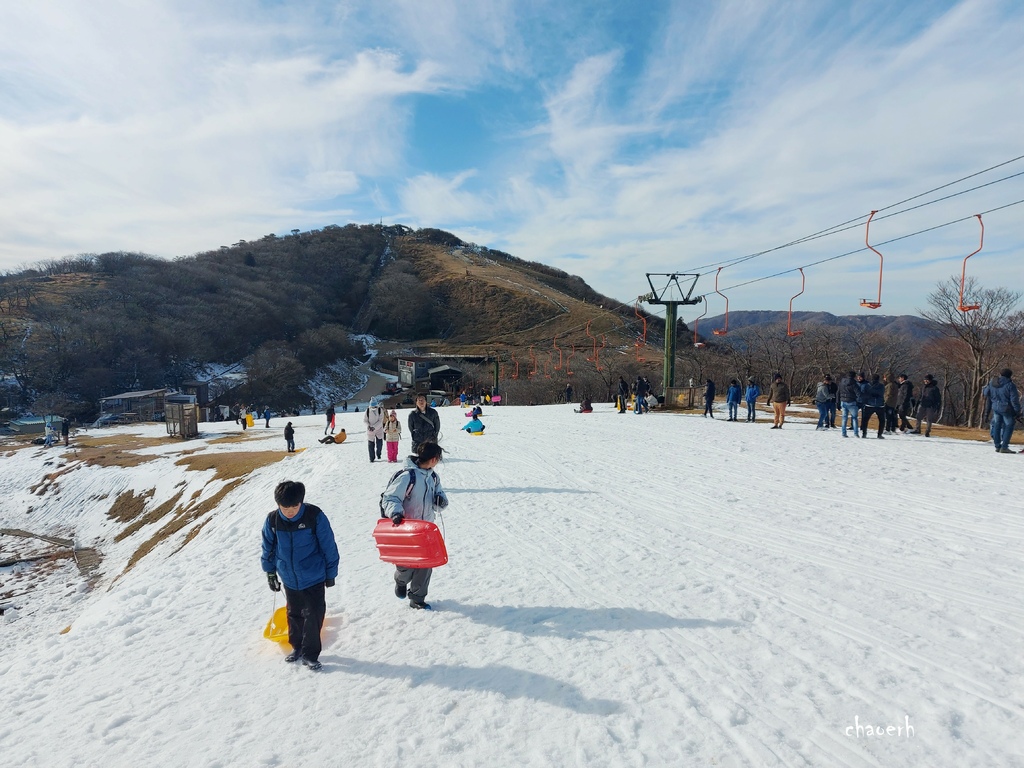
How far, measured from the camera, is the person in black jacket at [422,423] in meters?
9.66

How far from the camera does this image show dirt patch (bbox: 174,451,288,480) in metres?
18.4

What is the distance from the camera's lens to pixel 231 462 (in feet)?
67.1

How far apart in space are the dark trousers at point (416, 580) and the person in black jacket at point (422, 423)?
170 inches

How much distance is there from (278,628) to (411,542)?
1.61 metres

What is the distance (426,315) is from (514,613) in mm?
112651

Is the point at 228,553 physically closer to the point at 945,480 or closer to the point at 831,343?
the point at 945,480

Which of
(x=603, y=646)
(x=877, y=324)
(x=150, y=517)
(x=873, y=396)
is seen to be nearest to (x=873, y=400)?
(x=873, y=396)

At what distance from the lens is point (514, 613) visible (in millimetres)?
5234

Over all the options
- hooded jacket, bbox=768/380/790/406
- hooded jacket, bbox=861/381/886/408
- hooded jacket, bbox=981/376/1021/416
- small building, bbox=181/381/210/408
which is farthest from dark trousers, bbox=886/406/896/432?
small building, bbox=181/381/210/408

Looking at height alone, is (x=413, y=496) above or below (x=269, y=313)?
below

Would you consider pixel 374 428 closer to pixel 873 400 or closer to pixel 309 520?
pixel 309 520

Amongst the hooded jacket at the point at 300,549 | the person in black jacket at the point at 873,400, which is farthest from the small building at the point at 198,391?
the hooded jacket at the point at 300,549

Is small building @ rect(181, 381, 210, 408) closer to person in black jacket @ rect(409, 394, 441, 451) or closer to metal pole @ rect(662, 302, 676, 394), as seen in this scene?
metal pole @ rect(662, 302, 676, 394)

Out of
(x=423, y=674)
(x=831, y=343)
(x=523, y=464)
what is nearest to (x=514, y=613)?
(x=423, y=674)
